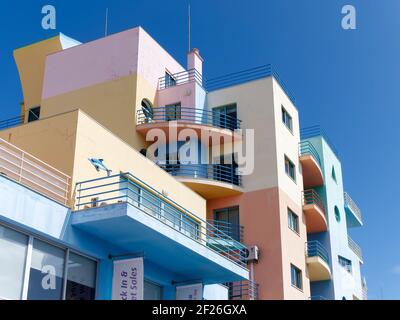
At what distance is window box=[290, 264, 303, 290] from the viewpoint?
1320 inches

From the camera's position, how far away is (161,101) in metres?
36.6

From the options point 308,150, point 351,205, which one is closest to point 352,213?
point 351,205

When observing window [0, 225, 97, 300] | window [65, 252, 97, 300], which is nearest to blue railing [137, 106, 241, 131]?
window [65, 252, 97, 300]

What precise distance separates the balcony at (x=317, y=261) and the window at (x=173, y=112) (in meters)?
10.2

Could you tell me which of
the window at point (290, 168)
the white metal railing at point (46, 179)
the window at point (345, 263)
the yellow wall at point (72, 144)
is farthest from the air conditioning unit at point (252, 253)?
the white metal railing at point (46, 179)

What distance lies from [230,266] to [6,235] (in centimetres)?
958

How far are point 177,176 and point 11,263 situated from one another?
1766cm

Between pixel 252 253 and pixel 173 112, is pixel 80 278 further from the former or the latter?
pixel 173 112

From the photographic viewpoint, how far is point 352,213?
1844 inches

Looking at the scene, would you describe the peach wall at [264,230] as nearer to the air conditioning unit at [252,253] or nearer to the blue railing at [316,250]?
the air conditioning unit at [252,253]

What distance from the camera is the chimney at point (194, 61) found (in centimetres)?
4012

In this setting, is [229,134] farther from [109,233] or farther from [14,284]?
[14,284]

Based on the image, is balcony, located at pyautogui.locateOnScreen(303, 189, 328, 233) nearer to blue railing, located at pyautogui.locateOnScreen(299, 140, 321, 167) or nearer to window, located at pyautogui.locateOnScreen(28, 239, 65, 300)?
blue railing, located at pyautogui.locateOnScreen(299, 140, 321, 167)

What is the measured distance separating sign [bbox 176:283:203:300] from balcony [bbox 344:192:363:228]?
24064mm
